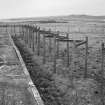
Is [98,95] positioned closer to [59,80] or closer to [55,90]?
[55,90]

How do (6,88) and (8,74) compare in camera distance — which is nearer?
(6,88)

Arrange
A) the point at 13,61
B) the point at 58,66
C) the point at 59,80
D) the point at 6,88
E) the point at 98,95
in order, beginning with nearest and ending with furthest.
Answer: the point at 6,88 → the point at 98,95 → the point at 59,80 → the point at 13,61 → the point at 58,66

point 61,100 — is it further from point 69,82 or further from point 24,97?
point 69,82

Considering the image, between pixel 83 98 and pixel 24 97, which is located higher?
pixel 24 97

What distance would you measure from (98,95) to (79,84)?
1917 mm

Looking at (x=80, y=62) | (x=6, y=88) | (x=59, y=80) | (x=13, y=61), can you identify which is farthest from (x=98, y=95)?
(x=80, y=62)

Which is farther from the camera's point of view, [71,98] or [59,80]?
[59,80]

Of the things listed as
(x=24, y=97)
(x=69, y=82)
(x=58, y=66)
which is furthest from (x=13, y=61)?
(x=24, y=97)

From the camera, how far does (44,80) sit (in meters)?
13.8

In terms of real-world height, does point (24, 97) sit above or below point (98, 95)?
above

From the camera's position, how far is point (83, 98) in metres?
11.3

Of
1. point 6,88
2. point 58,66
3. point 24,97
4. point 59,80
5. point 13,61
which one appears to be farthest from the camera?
point 58,66

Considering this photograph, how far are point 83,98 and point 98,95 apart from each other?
0.88 metres

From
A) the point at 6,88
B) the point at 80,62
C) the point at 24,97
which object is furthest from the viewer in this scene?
the point at 80,62
